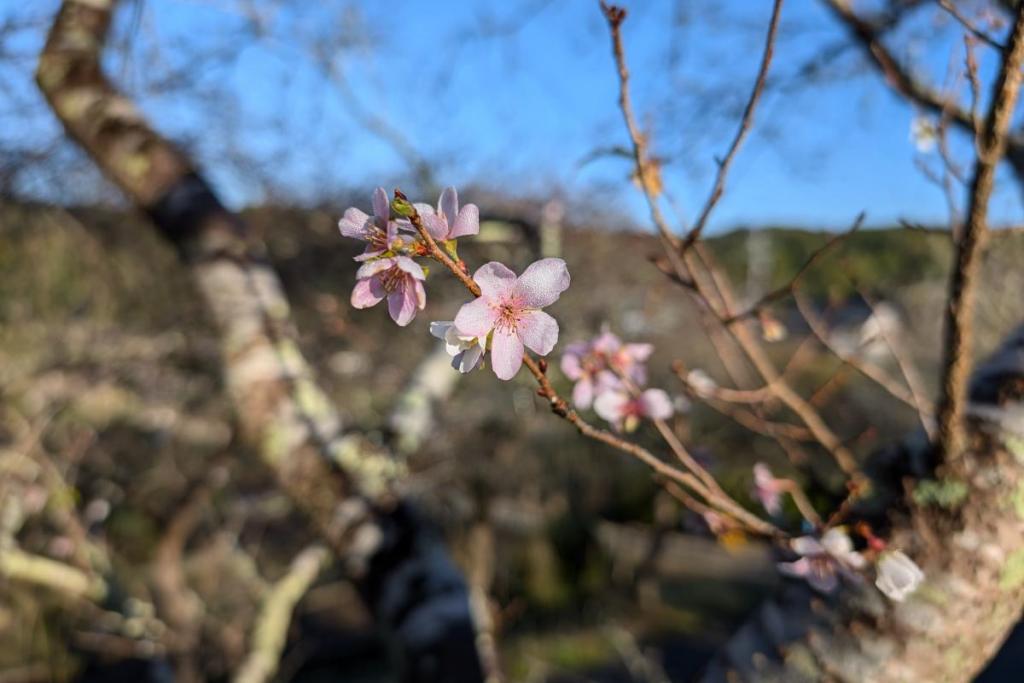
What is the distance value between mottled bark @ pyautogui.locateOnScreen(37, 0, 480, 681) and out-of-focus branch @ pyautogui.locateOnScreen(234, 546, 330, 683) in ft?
1.64

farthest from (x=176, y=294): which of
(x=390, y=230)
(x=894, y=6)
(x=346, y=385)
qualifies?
(x=390, y=230)

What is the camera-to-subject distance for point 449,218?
657 millimetres

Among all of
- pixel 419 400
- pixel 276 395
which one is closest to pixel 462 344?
pixel 276 395

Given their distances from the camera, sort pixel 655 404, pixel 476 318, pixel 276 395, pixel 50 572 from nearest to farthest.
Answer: pixel 476 318, pixel 655 404, pixel 276 395, pixel 50 572

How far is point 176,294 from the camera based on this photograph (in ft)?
20.5

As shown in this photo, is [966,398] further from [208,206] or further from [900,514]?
[208,206]

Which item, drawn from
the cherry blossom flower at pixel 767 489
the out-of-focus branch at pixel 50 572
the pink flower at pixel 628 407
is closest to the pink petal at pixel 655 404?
the pink flower at pixel 628 407

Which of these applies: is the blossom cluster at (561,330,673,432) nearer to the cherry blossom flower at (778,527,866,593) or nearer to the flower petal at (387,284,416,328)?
the cherry blossom flower at (778,527,866,593)

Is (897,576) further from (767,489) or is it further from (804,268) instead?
(767,489)

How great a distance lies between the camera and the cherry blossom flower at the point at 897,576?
783mm

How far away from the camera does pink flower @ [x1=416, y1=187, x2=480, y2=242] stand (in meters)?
0.64

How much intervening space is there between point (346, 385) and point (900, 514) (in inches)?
228

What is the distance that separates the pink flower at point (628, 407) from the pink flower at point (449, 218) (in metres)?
0.49

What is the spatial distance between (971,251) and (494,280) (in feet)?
1.77
